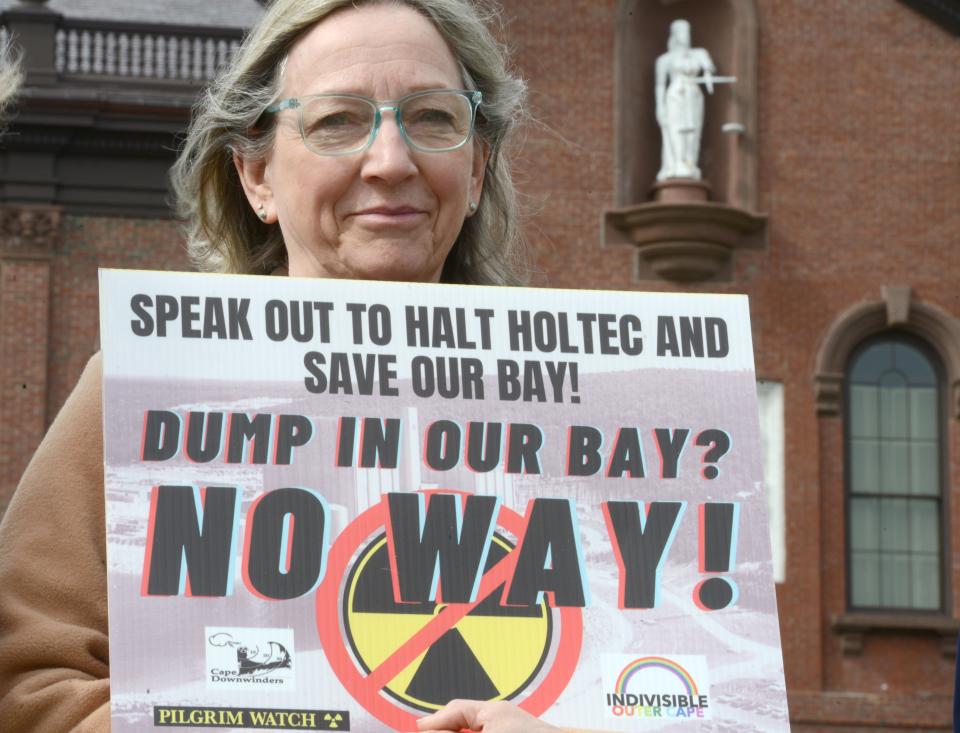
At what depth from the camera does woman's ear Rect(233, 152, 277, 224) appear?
9.87 ft

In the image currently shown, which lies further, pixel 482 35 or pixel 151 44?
pixel 151 44

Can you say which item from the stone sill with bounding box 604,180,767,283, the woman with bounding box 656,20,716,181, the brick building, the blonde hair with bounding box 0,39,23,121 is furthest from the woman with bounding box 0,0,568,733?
the woman with bounding box 656,20,716,181

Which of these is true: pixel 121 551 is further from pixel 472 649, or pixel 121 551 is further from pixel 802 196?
pixel 802 196

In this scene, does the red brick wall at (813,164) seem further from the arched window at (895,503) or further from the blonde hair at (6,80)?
the blonde hair at (6,80)

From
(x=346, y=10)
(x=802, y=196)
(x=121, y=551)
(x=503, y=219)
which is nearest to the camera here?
(x=121, y=551)

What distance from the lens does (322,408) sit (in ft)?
8.30

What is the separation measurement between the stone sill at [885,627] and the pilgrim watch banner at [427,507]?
682 inches

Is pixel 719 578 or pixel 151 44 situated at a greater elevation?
pixel 151 44

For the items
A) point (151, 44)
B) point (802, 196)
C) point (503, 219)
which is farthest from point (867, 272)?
point (503, 219)

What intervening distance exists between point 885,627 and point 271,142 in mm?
17481

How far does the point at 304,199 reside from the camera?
287 centimetres

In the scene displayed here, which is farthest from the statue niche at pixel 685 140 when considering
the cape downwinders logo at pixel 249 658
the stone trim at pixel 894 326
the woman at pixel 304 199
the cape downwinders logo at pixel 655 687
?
the cape downwinders logo at pixel 249 658

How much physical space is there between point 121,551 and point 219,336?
327 millimetres

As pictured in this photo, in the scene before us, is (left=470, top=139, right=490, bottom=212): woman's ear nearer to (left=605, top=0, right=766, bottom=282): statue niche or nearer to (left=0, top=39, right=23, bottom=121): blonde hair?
(left=0, top=39, right=23, bottom=121): blonde hair
